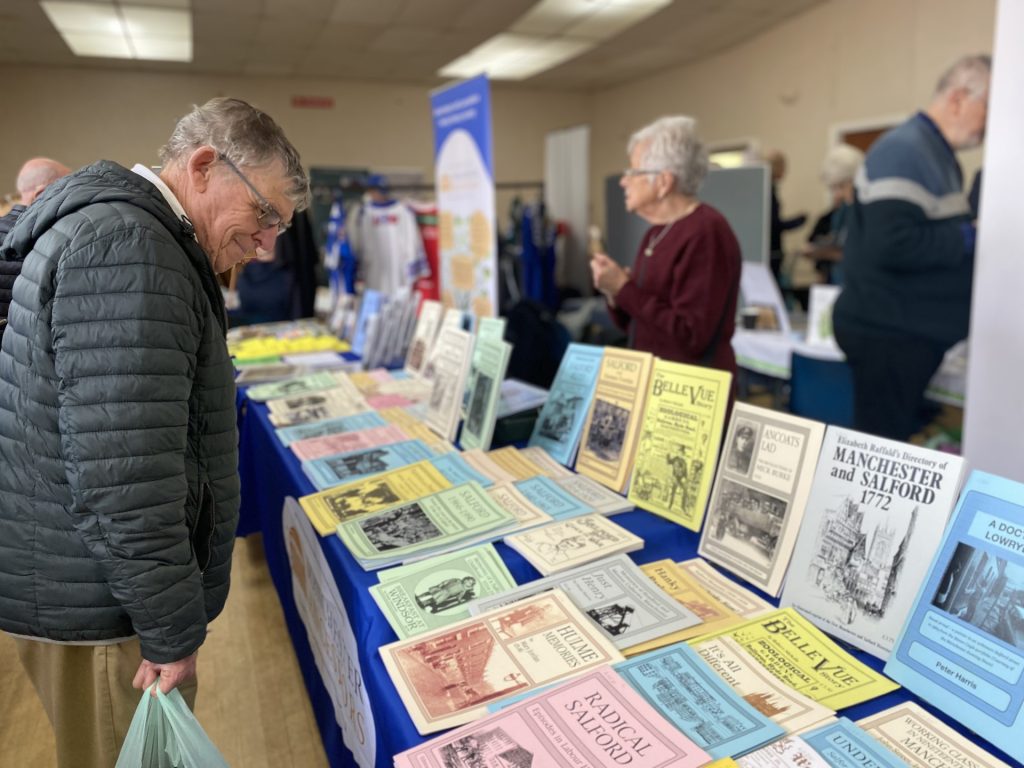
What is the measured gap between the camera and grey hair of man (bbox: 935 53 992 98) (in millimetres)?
1914

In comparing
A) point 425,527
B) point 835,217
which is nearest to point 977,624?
point 425,527

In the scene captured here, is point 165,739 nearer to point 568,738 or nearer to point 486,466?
point 568,738

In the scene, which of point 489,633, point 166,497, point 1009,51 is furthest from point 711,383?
point 1009,51

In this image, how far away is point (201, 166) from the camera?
92 cm

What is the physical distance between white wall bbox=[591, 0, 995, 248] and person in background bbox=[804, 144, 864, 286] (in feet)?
4.11

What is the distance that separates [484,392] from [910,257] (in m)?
1.43

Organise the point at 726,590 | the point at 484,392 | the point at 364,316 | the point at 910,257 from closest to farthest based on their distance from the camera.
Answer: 1. the point at 726,590
2. the point at 484,392
3. the point at 910,257
4. the point at 364,316

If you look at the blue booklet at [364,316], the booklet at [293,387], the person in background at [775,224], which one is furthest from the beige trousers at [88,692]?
the person in background at [775,224]

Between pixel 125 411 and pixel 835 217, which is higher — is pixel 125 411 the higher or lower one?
the lower one

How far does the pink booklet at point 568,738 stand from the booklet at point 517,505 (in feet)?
1.47

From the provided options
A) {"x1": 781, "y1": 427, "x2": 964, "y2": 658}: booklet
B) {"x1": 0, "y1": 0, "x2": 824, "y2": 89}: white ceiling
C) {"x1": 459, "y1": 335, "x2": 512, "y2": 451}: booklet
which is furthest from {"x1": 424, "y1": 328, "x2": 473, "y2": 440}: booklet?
{"x1": 0, "y1": 0, "x2": 824, "y2": 89}: white ceiling

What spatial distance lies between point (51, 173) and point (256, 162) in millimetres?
1511

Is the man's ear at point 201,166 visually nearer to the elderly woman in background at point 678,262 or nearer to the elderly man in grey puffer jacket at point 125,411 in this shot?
the elderly man in grey puffer jacket at point 125,411

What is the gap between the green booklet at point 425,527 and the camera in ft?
3.74
